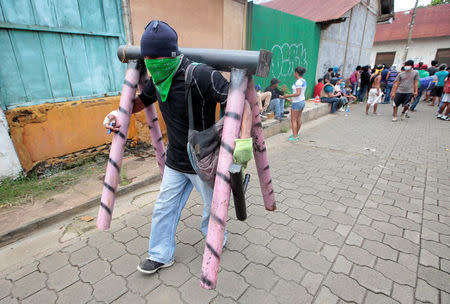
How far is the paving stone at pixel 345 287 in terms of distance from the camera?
1.91 metres

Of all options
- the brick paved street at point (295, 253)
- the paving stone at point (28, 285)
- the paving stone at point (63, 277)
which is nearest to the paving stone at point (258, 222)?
the brick paved street at point (295, 253)

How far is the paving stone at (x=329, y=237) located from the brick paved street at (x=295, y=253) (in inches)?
0.4

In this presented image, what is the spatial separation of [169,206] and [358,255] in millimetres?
1838

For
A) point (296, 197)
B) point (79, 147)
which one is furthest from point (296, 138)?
point (79, 147)


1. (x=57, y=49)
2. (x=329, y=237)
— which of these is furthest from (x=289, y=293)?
(x=57, y=49)

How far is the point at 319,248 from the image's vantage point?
2428mm

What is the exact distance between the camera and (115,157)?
1.68 meters

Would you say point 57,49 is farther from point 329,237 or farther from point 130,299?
point 329,237

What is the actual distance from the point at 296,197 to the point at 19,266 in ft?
10.1

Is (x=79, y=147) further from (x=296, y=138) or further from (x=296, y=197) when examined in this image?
(x=296, y=138)

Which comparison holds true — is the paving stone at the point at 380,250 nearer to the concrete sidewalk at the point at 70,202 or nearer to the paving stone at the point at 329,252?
the paving stone at the point at 329,252

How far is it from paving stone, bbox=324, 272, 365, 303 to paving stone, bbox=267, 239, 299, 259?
1.22 ft

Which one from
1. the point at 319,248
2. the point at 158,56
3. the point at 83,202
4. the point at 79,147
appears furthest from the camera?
the point at 79,147

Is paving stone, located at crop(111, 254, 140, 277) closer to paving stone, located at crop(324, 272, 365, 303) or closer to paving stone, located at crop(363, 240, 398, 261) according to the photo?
paving stone, located at crop(324, 272, 365, 303)
